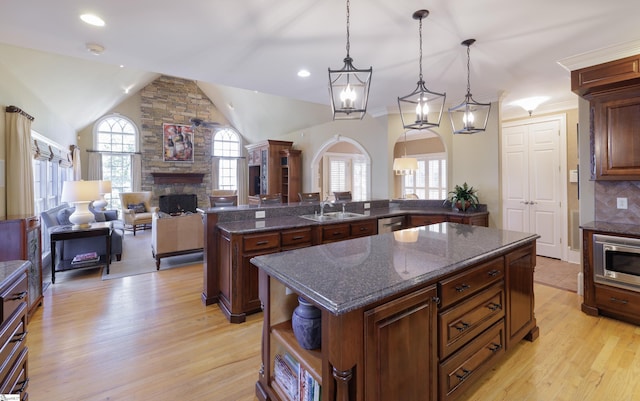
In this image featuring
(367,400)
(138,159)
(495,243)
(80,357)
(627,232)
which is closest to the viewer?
(367,400)

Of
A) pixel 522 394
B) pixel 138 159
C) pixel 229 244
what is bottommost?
pixel 522 394

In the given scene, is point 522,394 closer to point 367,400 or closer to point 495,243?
point 495,243

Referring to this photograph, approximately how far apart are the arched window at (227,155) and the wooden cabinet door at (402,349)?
9.39 metres

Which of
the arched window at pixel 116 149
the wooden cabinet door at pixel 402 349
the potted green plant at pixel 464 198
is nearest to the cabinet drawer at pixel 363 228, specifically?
the potted green plant at pixel 464 198

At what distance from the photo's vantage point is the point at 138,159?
28.6 feet

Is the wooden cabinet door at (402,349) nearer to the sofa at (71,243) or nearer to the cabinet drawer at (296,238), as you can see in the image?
the cabinet drawer at (296,238)

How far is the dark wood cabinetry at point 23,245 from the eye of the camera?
280cm

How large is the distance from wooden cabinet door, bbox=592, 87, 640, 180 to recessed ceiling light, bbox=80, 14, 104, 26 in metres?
4.65

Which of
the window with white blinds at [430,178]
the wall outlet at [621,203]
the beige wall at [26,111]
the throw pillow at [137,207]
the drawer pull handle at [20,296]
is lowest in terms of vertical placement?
the drawer pull handle at [20,296]

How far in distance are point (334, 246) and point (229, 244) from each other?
1.26 metres

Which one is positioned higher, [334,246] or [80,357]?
[334,246]

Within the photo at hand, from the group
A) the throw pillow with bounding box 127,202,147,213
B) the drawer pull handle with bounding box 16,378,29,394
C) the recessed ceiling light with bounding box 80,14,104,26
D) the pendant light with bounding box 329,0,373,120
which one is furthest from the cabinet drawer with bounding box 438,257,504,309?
the throw pillow with bounding box 127,202,147,213

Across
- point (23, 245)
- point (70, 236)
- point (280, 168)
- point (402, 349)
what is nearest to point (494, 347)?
point (402, 349)

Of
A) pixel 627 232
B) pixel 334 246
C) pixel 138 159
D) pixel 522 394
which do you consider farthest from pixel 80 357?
pixel 138 159
